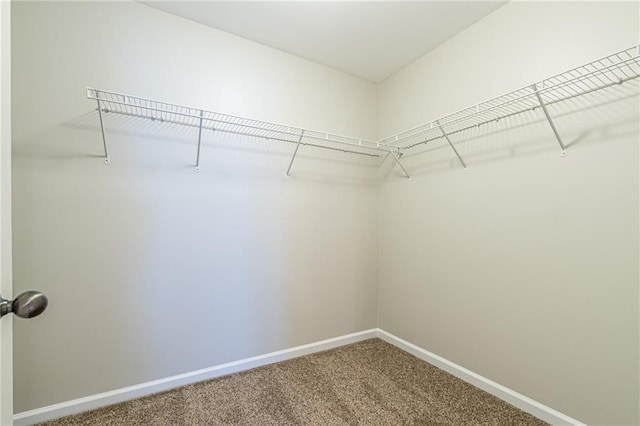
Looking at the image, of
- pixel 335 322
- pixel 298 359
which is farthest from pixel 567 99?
pixel 298 359

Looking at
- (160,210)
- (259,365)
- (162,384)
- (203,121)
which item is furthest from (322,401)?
(203,121)

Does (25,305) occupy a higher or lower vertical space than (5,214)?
lower

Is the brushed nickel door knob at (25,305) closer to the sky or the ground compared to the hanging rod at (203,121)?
closer to the ground

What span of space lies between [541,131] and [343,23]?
4.51 ft

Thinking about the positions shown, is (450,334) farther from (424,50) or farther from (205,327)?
(424,50)

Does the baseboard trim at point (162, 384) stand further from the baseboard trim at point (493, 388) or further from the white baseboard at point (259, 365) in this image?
the baseboard trim at point (493, 388)

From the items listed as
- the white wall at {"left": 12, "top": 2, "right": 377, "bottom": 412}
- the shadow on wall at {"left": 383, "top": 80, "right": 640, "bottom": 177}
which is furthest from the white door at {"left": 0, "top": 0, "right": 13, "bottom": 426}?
the shadow on wall at {"left": 383, "top": 80, "right": 640, "bottom": 177}

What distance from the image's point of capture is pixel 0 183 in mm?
661

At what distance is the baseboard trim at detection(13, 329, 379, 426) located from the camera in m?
1.48

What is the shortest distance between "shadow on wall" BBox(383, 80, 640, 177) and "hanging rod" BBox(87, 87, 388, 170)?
1.92 feet

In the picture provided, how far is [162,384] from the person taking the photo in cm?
175

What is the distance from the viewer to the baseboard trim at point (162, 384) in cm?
148

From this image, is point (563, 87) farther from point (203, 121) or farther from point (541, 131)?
point (203, 121)

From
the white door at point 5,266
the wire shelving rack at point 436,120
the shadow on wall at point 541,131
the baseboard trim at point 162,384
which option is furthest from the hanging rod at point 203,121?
the baseboard trim at point 162,384
